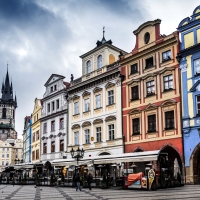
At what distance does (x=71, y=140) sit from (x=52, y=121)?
667 centimetres

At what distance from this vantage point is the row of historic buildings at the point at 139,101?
96.0ft

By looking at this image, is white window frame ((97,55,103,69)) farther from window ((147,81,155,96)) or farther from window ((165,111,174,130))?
window ((165,111,174,130))

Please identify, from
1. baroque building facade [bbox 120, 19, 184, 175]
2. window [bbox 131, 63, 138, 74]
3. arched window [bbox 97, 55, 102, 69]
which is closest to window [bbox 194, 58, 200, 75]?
baroque building facade [bbox 120, 19, 184, 175]

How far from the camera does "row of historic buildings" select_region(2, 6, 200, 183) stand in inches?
1152

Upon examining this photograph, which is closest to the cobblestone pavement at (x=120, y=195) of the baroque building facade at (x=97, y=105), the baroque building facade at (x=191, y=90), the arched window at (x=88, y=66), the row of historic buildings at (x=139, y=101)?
the baroque building facade at (x=191, y=90)

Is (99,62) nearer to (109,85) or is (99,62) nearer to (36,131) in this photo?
(109,85)

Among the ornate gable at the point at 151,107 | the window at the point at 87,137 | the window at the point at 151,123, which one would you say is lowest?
the window at the point at 87,137

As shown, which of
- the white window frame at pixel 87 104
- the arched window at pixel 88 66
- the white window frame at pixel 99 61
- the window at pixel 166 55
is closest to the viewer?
the window at pixel 166 55

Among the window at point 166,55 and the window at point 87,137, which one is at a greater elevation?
the window at point 166,55

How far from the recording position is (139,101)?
33.8m

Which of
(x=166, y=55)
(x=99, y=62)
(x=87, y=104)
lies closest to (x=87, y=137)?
(x=87, y=104)

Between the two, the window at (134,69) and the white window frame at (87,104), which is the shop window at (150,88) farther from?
the white window frame at (87,104)

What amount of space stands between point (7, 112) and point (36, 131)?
4755 inches

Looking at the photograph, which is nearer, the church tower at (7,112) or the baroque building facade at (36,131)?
the baroque building facade at (36,131)
